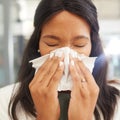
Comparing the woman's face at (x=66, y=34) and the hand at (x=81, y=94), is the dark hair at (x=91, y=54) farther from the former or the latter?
the hand at (x=81, y=94)

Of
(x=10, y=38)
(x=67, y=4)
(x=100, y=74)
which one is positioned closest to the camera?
(x=67, y=4)

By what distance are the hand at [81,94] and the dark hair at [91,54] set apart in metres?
0.18

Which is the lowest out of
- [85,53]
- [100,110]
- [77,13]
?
[100,110]

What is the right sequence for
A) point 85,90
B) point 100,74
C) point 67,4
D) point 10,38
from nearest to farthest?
point 85,90 → point 67,4 → point 100,74 → point 10,38

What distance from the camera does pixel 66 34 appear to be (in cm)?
100

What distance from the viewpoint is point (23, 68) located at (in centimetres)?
122

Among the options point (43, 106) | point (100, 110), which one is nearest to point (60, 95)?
point (43, 106)

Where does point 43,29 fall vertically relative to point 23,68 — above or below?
above

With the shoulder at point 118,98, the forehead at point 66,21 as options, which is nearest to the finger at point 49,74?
the forehead at point 66,21

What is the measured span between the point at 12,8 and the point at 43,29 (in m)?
1.75

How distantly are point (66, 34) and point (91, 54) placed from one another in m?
0.17

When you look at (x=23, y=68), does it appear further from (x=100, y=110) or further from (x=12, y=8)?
(x=12, y=8)

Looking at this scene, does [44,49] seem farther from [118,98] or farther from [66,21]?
[118,98]

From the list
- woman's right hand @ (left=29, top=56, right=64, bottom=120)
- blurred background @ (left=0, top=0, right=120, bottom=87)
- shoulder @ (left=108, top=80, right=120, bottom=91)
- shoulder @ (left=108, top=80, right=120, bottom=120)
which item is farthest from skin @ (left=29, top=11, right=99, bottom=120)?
blurred background @ (left=0, top=0, right=120, bottom=87)
